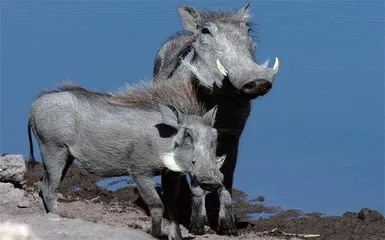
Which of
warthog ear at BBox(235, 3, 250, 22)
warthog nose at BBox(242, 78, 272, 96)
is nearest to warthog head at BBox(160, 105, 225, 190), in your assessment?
warthog nose at BBox(242, 78, 272, 96)

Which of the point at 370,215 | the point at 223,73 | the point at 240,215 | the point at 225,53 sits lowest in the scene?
the point at 240,215

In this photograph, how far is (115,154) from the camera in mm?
6801

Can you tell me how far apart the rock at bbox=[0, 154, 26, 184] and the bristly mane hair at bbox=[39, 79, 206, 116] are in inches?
50.0

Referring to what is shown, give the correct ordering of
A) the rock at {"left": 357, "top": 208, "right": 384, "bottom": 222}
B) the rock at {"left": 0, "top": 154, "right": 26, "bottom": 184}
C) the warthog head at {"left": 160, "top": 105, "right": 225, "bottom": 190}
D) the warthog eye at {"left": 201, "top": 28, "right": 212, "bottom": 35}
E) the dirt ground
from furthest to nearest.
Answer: the rock at {"left": 0, "top": 154, "right": 26, "bottom": 184} < the rock at {"left": 357, "top": 208, "right": 384, "bottom": 222} < the dirt ground < the warthog eye at {"left": 201, "top": 28, "right": 212, "bottom": 35} < the warthog head at {"left": 160, "top": 105, "right": 225, "bottom": 190}

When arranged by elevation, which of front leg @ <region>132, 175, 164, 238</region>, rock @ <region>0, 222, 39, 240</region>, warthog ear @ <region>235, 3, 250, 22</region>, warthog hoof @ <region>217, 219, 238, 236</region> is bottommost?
rock @ <region>0, 222, 39, 240</region>

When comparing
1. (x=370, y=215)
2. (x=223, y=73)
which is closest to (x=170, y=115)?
(x=223, y=73)

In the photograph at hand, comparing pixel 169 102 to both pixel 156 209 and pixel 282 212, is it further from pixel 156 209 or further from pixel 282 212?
pixel 282 212

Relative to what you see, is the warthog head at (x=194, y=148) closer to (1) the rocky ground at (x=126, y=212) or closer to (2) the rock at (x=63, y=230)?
(2) the rock at (x=63, y=230)

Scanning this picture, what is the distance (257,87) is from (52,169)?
1.25m

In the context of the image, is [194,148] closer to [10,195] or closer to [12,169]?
[10,195]

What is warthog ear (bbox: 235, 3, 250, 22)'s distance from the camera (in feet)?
24.7

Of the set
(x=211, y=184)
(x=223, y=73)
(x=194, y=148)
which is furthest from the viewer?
(x=223, y=73)

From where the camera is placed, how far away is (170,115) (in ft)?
21.9

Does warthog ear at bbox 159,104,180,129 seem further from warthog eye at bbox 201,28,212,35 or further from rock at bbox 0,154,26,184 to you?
rock at bbox 0,154,26,184
